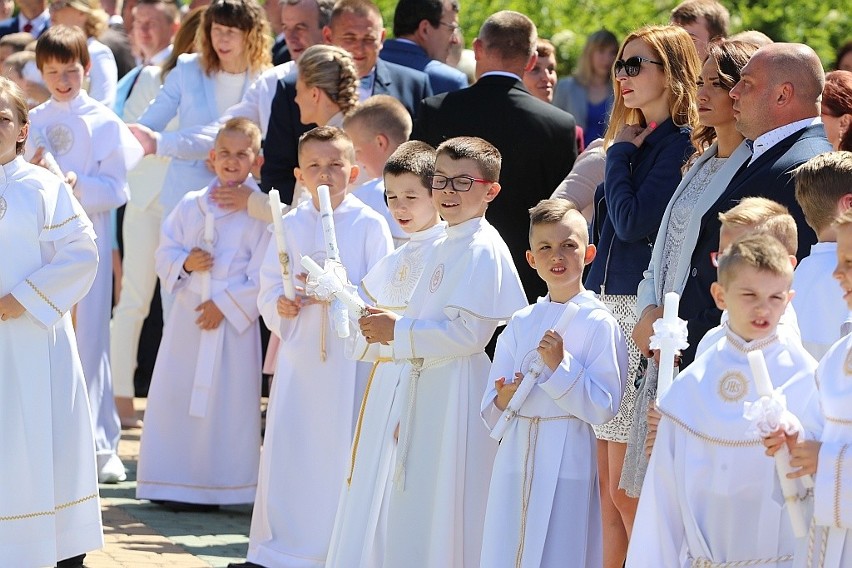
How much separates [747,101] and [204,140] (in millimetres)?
4759

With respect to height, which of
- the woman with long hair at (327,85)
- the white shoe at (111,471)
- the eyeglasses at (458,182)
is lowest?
the white shoe at (111,471)

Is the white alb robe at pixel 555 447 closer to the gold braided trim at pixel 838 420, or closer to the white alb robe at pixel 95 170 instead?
the gold braided trim at pixel 838 420

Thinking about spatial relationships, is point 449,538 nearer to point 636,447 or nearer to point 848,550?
point 636,447

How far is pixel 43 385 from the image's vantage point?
6.49 m

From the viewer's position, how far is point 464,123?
25.6 ft

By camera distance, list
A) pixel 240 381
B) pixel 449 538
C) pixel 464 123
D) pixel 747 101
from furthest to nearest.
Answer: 1. pixel 240 381
2. pixel 464 123
3. pixel 449 538
4. pixel 747 101

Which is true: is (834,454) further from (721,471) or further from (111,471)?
(111,471)

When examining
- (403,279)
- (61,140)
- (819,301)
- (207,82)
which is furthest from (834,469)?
(207,82)

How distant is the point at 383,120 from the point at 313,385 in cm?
132

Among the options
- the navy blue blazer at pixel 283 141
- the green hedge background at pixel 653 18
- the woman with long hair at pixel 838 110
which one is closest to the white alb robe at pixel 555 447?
the woman with long hair at pixel 838 110

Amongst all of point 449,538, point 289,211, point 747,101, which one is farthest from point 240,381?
point 747,101

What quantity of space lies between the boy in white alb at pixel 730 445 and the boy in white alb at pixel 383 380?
174 centimetres

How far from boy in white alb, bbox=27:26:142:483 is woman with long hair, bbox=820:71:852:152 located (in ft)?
14.5

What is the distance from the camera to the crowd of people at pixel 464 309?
14.3 feet
